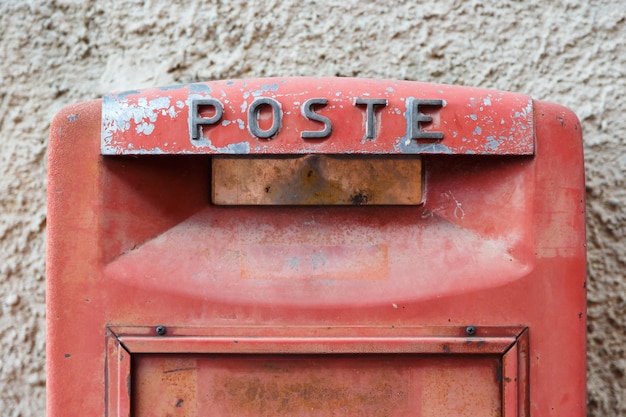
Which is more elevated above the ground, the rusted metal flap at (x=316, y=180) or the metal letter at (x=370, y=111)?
the metal letter at (x=370, y=111)

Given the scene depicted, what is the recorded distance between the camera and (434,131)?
721 millimetres

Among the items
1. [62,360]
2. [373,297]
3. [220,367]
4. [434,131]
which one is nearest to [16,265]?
[62,360]

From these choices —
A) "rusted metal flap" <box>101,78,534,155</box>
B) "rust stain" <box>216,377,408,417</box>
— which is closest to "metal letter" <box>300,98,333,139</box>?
"rusted metal flap" <box>101,78,534,155</box>

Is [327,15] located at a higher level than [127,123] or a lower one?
higher

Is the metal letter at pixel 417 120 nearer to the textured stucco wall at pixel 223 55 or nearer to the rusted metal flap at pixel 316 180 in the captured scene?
the rusted metal flap at pixel 316 180

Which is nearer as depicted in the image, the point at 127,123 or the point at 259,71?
the point at 127,123

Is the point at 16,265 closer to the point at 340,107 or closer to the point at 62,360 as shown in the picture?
the point at 62,360

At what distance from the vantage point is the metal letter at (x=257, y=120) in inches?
28.1

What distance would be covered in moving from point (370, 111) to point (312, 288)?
0.79 feet

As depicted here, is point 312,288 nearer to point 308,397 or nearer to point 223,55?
point 308,397

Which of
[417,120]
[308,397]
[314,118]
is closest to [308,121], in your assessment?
[314,118]

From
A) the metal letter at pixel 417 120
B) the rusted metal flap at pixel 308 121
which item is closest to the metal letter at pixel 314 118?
the rusted metal flap at pixel 308 121

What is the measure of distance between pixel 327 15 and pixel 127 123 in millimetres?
500

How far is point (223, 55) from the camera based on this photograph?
1.07 meters
